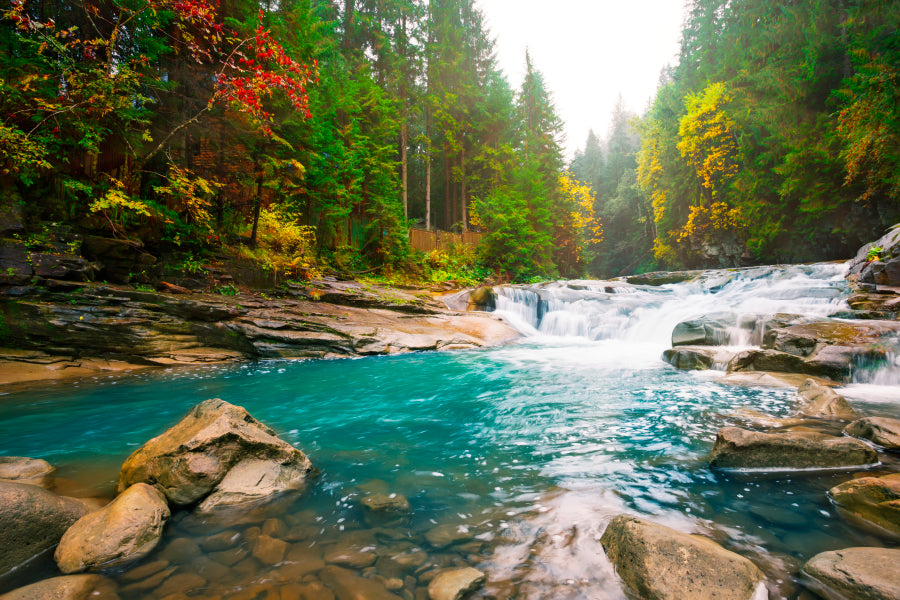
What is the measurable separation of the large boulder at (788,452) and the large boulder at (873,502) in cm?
50

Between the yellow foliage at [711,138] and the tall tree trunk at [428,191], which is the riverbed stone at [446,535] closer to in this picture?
the tall tree trunk at [428,191]

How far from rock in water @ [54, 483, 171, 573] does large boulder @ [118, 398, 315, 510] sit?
0.23 metres

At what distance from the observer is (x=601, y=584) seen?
1.85 m

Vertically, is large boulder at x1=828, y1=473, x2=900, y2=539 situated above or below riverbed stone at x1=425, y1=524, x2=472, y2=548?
above

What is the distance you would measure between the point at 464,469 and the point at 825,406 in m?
4.34

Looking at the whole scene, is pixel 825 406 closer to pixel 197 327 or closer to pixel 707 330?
pixel 707 330

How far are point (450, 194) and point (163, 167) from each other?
62.2ft

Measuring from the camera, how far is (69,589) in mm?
1743

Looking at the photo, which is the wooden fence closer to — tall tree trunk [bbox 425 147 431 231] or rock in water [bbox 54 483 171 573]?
tall tree trunk [bbox 425 147 431 231]

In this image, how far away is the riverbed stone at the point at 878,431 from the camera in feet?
10.1

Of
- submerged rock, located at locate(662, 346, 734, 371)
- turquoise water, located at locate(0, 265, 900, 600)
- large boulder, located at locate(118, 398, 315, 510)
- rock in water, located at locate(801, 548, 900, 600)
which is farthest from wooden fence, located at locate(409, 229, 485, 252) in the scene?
rock in water, located at locate(801, 548, 900, 600)

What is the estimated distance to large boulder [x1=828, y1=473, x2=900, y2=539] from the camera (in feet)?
6.84

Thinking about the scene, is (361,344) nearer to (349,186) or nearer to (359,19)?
(349,186)

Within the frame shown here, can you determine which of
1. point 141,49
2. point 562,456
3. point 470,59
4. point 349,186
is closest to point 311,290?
point 349,186
